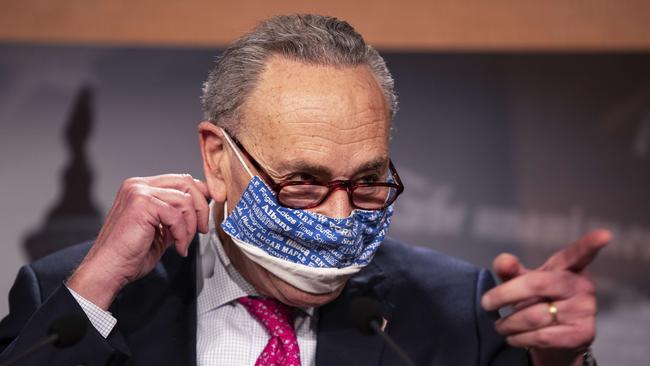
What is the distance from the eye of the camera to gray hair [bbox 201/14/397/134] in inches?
84.9

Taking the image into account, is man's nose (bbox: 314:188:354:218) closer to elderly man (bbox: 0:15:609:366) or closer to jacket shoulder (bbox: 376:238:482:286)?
elderly man (bbox: 0:15:609:366)

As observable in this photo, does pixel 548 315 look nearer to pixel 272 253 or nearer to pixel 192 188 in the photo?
pixel 272 253

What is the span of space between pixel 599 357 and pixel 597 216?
0.46 m

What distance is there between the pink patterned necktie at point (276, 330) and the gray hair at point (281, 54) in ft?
1.45

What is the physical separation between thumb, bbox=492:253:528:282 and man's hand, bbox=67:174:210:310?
786mm

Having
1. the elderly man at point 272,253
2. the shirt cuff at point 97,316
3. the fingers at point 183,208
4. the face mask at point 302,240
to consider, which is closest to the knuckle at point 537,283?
the elderly man at point 272,253

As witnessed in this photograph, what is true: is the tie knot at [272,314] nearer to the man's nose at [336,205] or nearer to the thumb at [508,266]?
the man's nose at [336,205]

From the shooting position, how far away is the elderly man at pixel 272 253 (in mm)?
2045

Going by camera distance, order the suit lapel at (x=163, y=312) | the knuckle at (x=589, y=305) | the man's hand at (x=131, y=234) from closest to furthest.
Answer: the knuckle at (x=589, y=305) < the man's hand at (x=131, y=234) < the suit lapel at (x=163, y=312)

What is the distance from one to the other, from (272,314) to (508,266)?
77cm

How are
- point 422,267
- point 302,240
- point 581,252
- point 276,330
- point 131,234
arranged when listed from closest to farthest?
point 581,252 < point 302,240 < point 131,234 < point 276,330 < point 422,267

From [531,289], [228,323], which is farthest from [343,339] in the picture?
[531,289]

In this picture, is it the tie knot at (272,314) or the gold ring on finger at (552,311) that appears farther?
the tie knot at (272,314)

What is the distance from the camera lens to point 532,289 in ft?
5.43
